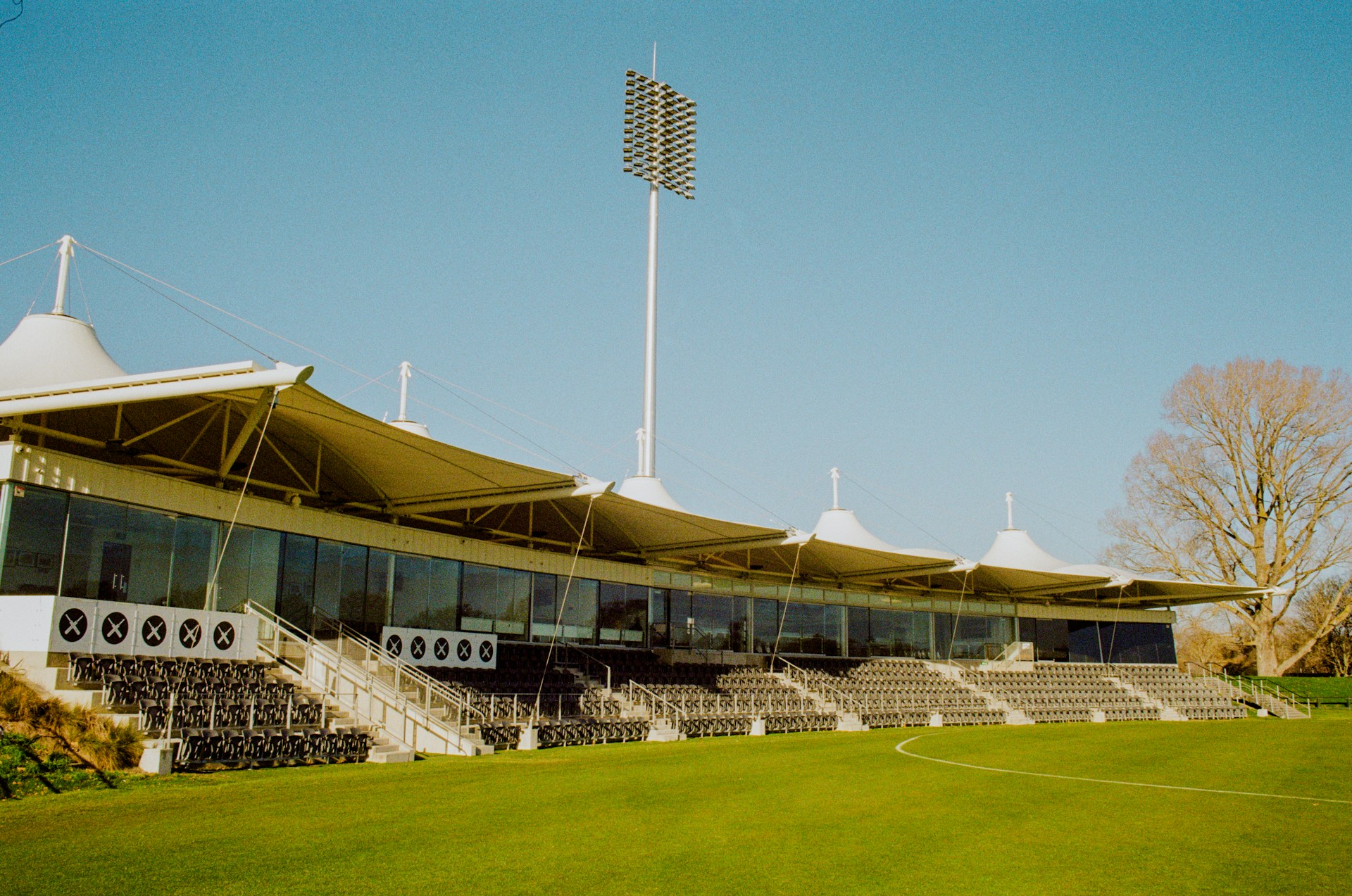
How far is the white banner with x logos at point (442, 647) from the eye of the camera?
2412cm

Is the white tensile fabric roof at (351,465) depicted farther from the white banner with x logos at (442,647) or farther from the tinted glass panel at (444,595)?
the white banner with x logos at (442,647)

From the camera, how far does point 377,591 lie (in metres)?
24.4

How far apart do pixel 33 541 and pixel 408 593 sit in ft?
29.9

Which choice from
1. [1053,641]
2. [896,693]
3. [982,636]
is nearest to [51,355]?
[896,693]

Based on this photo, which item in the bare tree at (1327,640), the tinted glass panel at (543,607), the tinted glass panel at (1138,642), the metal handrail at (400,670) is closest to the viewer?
the metal handrail at (400,670)

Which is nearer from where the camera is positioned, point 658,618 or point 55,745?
Result: point 55,745

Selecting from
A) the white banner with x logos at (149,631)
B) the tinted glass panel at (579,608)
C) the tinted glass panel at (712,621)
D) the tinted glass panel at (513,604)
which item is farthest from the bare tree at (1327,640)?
the white banner with x logos at (149,631)

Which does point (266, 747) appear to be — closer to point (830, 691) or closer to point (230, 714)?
point (230, 714)

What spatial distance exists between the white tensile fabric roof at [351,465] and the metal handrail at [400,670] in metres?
2.62

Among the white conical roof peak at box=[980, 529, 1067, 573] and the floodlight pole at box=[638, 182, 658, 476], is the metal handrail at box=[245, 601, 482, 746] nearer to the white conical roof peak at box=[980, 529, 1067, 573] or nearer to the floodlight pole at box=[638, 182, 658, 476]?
the floodlight pole at box=[638, 182, 658, 476]

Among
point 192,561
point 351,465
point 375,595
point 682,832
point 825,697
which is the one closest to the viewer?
point 682,832

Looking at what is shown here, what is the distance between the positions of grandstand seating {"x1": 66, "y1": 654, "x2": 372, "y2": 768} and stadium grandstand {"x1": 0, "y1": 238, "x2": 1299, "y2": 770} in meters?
0.05

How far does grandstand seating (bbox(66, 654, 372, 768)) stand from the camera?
15.0m

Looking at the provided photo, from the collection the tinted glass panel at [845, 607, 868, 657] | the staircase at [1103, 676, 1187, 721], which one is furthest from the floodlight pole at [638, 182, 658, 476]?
the staircase at [1103, 676, 1187, 721]
